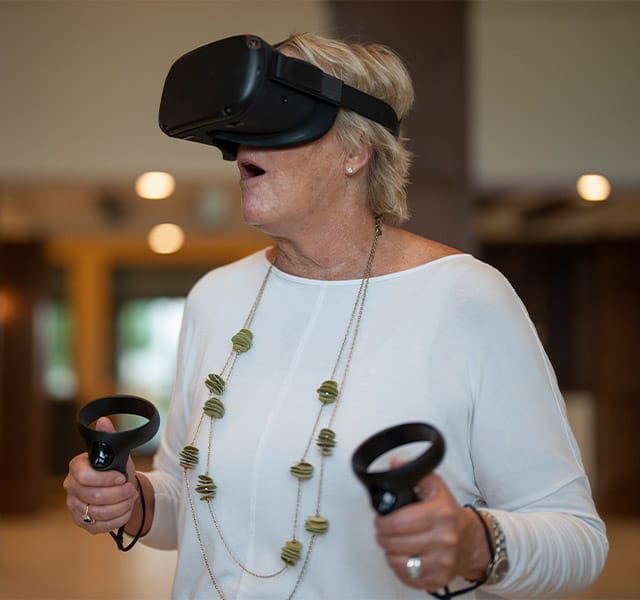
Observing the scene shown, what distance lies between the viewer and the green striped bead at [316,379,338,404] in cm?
123

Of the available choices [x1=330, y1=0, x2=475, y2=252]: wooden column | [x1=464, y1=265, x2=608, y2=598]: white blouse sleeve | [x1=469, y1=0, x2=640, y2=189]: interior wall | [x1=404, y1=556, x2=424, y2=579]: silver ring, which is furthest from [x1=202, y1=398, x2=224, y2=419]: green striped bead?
[x1=469, y1=0, x2=640, y2=189]: interior wall

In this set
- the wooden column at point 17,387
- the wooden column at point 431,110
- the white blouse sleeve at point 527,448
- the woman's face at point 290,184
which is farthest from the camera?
the wooden column at point 17,387

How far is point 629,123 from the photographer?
182 inches

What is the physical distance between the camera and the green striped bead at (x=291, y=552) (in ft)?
3.93

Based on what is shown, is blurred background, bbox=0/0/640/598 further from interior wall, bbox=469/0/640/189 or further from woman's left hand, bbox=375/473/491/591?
woman's left hand, bbox=375/473/491/591

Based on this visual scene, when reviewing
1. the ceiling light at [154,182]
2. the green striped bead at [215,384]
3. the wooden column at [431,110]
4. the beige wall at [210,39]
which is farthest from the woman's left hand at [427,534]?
the ceiling light at [154,182]

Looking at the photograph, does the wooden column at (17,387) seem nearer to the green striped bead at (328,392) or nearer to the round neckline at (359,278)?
the round neckline at (359,278)

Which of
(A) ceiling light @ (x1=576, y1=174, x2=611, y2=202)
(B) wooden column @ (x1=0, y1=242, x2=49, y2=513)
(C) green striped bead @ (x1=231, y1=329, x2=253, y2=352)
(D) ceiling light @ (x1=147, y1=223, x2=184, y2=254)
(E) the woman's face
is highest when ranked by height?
(A) ceiling light @ (x1=576, y1=174, x2=611, y2=202)

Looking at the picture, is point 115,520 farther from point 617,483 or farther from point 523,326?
point 617,483

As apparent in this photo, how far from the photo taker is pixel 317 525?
1191 mm

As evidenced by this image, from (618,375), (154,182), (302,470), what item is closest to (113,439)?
(302,470)

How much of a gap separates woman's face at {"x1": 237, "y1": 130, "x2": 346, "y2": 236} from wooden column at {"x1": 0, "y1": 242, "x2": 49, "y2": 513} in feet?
23.5

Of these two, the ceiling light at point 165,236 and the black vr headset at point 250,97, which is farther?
the ceiling light at point 165,236

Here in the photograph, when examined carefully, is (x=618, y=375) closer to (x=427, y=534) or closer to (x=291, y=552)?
(x=291, y=552)
